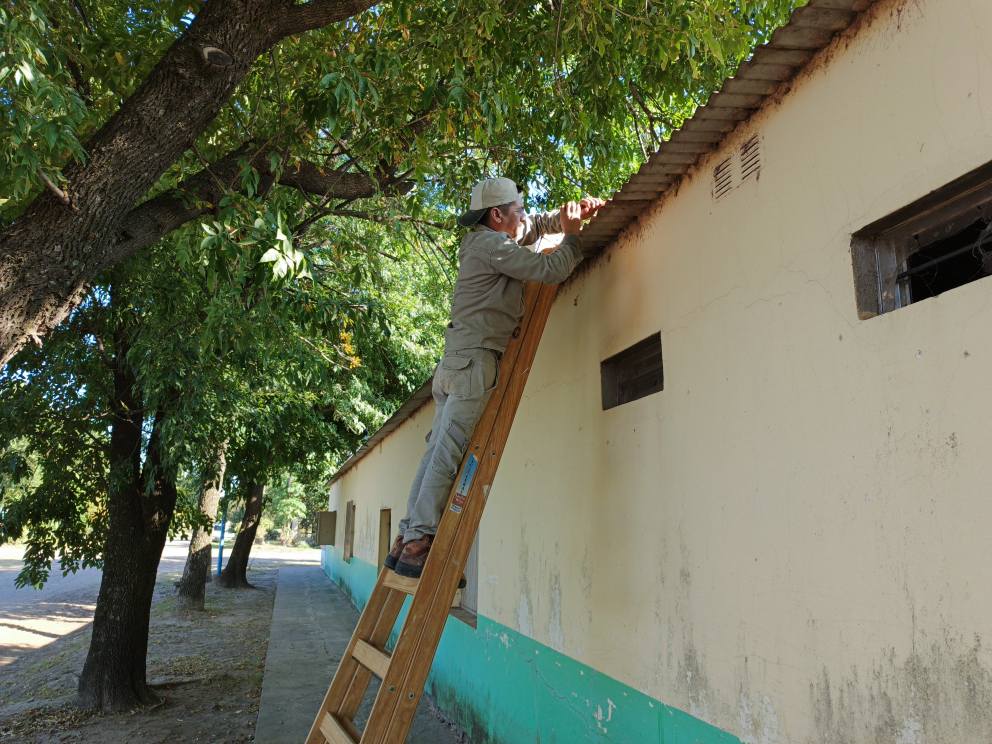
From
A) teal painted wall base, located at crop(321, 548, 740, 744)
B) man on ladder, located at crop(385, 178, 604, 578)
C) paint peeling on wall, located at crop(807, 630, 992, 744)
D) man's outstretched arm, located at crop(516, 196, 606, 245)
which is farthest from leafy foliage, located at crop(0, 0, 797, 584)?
paint peeling on wall, located at crop(807, 630, 992, 744)

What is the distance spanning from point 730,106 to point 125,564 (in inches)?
328

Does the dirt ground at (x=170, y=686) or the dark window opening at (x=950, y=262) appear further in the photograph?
the dirt ground at (x=170, y=686)

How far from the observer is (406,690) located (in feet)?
9.34

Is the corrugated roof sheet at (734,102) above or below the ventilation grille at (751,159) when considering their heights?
above

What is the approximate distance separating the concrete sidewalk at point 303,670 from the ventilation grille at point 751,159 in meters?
5.06

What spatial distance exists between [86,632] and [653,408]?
1683 cm

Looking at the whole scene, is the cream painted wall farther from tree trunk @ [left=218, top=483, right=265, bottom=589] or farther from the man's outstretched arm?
the man's outstretched arm

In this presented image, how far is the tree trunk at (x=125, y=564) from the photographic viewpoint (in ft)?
27.2

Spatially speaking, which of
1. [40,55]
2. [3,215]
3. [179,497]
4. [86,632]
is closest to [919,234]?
[40,55]

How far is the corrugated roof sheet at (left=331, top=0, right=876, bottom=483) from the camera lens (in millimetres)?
2312

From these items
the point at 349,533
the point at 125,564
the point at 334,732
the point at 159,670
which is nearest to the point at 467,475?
the point at 334,732

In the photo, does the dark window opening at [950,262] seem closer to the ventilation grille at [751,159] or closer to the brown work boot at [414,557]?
the ventilation grille at [751,159]

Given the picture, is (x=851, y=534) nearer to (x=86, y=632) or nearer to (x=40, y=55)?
(x=40, y=55)

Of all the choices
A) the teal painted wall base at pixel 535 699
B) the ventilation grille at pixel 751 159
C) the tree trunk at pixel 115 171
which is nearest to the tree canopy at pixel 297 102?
the tree trunk at pixel 115 171
